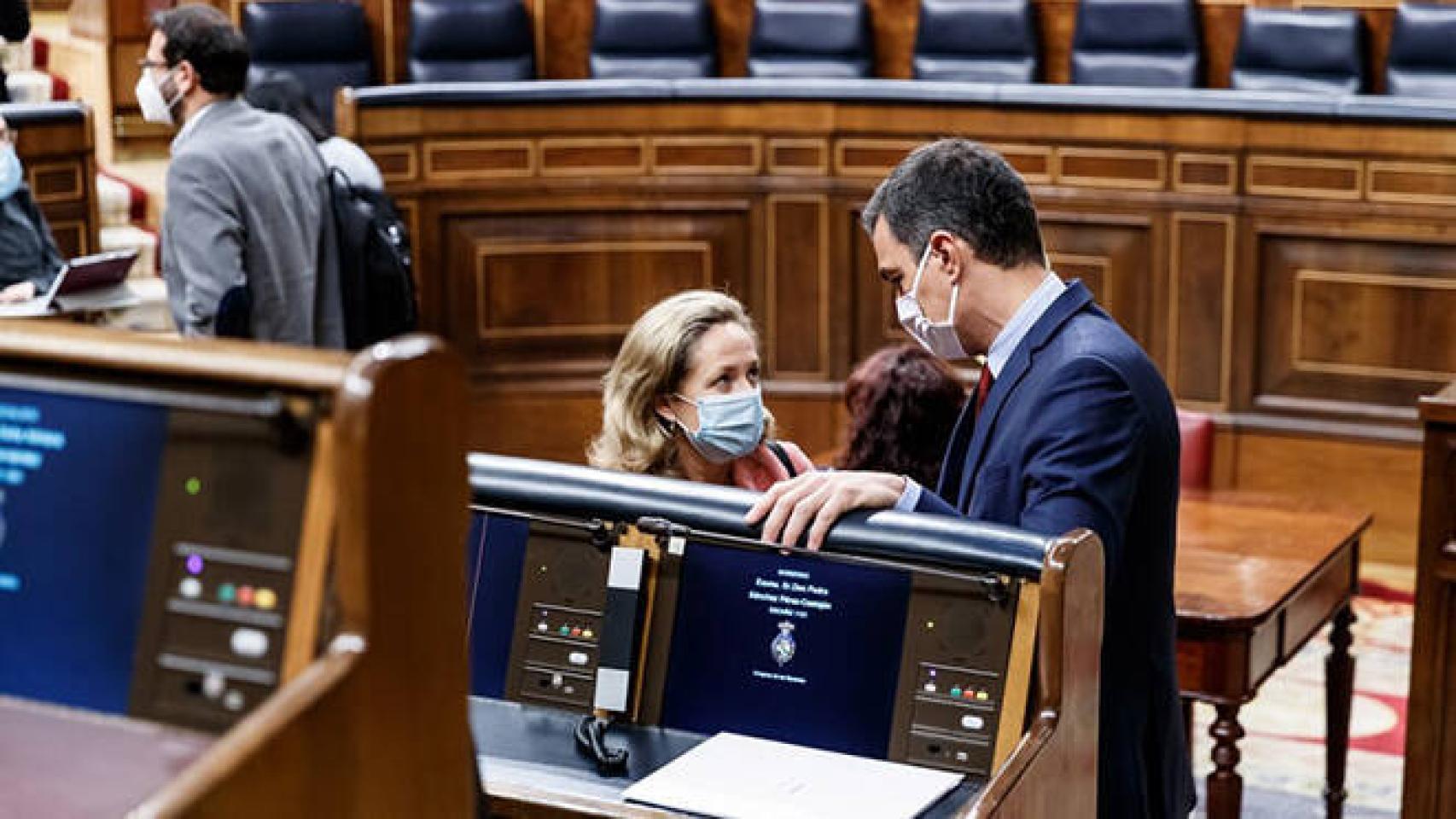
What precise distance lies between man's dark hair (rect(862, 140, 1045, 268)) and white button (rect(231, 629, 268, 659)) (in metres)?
1.50

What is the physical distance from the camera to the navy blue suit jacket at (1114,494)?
2.53m

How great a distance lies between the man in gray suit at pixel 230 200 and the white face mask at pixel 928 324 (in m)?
2.10

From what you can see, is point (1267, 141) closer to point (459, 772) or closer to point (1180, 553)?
point (1180, 553)

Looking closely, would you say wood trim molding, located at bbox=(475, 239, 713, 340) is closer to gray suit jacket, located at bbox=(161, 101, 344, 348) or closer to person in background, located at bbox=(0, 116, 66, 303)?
person in background, located at bbox=(0, 116, 66, 303)

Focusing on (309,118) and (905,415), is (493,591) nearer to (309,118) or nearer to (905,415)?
(905,415)

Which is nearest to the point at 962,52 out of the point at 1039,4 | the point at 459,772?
the point at 1039,4

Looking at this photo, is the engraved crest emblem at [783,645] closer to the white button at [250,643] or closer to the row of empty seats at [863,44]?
the white button at [250,643]

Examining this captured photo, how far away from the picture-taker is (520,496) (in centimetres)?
233

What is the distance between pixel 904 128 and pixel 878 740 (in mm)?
5018

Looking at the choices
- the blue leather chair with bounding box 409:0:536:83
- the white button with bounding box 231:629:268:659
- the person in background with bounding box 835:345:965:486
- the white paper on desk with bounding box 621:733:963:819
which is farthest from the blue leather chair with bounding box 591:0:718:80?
the white button with bounding box 231:629:268:659

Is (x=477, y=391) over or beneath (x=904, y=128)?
beneath

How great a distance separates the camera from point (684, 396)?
3080 mm

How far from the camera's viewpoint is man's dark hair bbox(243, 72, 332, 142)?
5281 mm

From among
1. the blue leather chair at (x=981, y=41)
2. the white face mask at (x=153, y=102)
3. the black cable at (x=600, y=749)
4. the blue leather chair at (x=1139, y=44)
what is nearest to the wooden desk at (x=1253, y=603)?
the black cable at (x=600, y=749)
